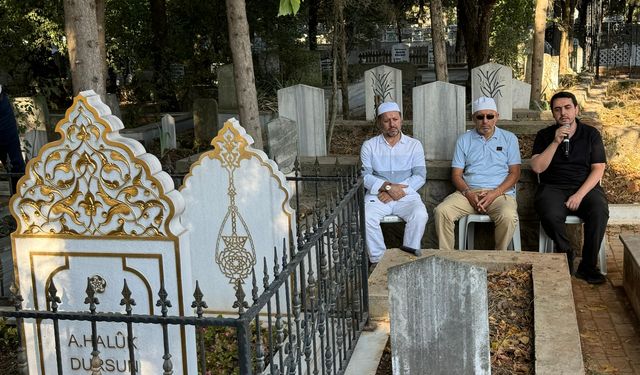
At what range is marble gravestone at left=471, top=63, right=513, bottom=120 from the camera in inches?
360

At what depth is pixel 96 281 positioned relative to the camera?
3.80m

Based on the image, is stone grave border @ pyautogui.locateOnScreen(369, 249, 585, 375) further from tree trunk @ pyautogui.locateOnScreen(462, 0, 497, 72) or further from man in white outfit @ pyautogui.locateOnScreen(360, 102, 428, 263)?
tree trunk @ pyautogui.locateOnScreen(462, 0, 497, 72)

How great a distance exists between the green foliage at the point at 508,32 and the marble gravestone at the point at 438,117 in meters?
12.8

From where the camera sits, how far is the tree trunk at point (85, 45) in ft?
17.9

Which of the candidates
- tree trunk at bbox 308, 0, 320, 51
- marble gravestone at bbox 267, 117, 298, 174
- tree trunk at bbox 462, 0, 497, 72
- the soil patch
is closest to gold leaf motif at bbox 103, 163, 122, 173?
the soil patch

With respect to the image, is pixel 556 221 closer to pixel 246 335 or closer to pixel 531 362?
pixel 531 362

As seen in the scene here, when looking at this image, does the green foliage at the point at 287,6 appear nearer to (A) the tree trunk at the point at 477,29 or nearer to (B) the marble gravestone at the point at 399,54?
(A) the tree trunk at the point at 477,29

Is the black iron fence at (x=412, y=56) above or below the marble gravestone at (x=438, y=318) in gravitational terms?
above

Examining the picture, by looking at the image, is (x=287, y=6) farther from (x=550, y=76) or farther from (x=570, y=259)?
(x=550, y=76)

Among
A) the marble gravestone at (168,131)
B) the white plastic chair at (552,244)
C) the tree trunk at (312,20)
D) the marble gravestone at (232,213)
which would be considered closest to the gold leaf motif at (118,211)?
the marble gravestone at (232,213)

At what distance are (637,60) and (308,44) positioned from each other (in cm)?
1216

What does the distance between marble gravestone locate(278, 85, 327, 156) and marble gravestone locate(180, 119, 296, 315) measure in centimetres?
318

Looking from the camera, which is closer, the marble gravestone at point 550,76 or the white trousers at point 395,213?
the white trousers at point 395,213

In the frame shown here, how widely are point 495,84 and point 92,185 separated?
6336 mm
